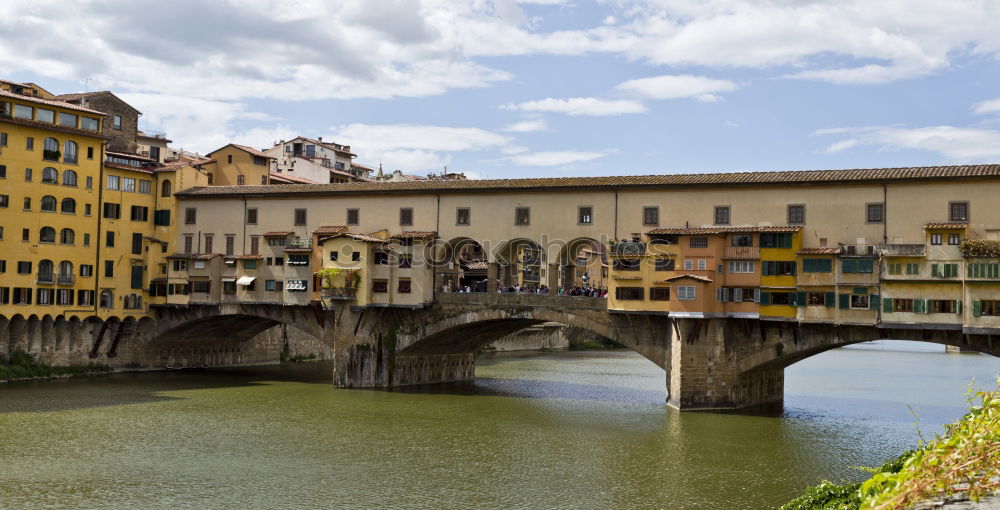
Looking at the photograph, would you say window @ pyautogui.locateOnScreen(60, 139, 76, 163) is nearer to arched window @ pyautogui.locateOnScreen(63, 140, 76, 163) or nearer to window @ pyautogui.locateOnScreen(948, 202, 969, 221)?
arched window @ pyautogui.locateOnScreen(63, 140, 76, 163)

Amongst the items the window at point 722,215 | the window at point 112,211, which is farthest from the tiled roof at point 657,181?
the window at point 112,211

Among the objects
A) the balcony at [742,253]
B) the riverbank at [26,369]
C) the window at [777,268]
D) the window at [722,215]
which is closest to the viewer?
the window at [777,268]

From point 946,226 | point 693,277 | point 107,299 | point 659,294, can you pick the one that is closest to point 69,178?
point 107,299

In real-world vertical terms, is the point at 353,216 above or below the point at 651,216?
above

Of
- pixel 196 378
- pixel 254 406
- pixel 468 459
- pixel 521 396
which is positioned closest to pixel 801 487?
pixel 468 459

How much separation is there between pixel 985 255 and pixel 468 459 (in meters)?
23.8

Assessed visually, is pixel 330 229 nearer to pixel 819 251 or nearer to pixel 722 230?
pixel 722 230

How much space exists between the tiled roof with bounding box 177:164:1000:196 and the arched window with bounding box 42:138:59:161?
8.86 m

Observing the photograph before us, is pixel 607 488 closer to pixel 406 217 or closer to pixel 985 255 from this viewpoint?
pixel 985 255

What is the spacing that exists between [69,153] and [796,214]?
4370 centimetres

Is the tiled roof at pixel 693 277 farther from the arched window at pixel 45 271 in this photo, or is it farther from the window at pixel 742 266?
the arched window at pixel 45 271

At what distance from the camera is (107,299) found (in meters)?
60.5

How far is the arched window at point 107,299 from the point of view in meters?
60.2

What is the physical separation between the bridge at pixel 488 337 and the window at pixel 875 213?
5130 millimetres
